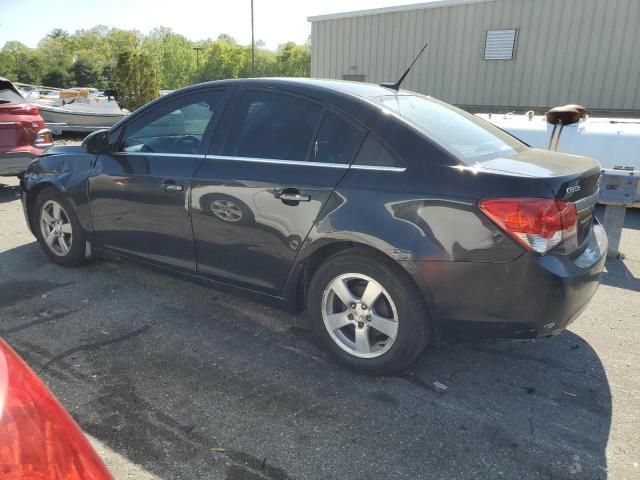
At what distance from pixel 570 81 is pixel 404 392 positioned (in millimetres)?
12459

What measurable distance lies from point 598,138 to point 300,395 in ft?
18.0

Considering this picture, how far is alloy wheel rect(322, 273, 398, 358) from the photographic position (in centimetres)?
287

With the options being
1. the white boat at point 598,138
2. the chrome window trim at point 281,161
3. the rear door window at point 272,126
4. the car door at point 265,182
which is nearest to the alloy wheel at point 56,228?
the chrome window trim at point 281,161

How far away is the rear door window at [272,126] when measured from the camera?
123 inches

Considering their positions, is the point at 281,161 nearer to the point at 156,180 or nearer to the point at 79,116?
the point at 156,180

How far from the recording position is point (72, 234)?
4.42 meters

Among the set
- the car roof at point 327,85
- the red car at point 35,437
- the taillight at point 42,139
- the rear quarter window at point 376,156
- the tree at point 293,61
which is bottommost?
the taillight at point 42,139

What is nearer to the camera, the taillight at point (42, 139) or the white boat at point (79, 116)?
the taillight at point (42, 139)

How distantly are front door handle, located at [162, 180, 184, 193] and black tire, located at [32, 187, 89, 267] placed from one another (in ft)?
3.96

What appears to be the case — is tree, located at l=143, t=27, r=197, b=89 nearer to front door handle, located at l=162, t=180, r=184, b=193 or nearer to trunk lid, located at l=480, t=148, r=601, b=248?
front door handle, located at l=162, t=180, r=184, b=193

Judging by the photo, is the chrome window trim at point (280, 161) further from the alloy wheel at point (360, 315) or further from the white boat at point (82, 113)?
the white boat at point (82, 113)

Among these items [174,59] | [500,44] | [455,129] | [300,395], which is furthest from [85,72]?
[300,395]

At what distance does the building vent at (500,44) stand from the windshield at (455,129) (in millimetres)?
11187

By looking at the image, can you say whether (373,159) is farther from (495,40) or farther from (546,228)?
(495,40)
